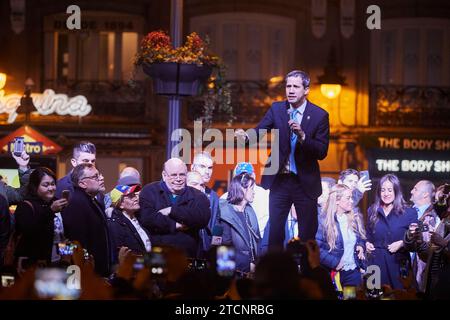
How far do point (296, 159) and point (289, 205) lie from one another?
406 millimetres

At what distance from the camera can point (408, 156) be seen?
19.2 m

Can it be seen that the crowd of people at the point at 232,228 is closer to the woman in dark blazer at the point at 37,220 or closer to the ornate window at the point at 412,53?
the woman in dark blazer at the point at 37,220

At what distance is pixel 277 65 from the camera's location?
Result: 19.6 m

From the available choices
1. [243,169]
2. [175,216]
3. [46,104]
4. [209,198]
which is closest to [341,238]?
[243,169]

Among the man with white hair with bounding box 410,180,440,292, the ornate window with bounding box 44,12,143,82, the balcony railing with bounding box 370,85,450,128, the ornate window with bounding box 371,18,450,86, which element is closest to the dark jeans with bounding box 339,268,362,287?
the man with white hair with bounding box 410,180,440,292

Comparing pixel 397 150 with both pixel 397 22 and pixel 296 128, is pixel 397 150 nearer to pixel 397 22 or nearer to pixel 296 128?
pixel 397 22

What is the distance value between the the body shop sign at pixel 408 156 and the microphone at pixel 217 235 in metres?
10.9

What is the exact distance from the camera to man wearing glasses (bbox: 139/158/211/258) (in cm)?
792

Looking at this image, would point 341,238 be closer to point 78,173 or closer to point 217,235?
point 217,235

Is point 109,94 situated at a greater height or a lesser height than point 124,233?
greater

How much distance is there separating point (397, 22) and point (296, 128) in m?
12.3

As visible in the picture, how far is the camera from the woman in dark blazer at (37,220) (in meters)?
7.54

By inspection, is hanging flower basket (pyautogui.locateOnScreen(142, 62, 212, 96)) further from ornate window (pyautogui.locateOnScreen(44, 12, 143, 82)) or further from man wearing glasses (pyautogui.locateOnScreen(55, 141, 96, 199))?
ornate window (pyautogui.locateOnScreen(44, 12, 143, 82))
